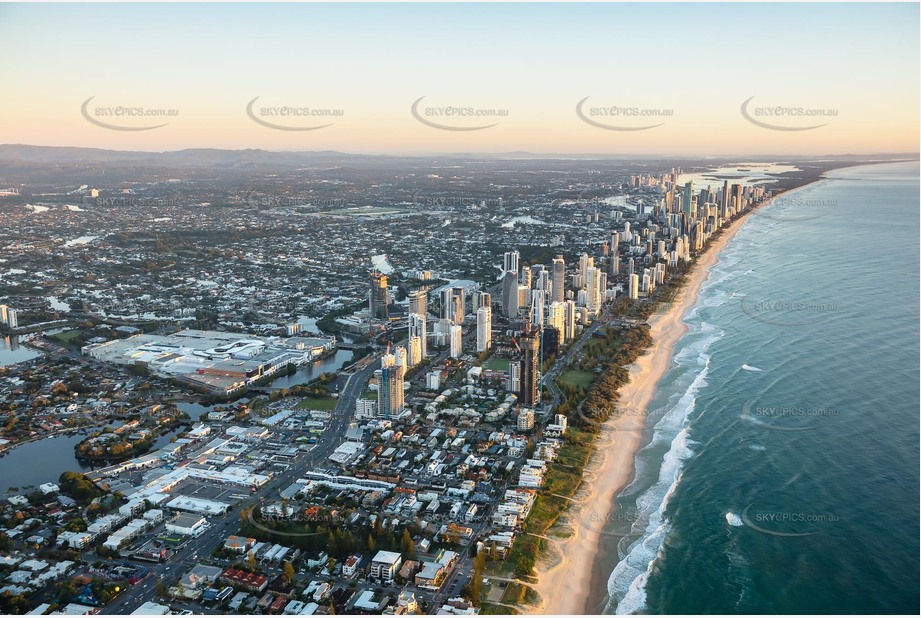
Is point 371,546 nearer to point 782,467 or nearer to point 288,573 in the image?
point 288,573

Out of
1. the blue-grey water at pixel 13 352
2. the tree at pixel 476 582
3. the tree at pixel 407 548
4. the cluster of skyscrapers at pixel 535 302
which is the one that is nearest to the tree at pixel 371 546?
the tree at pixel 407 548

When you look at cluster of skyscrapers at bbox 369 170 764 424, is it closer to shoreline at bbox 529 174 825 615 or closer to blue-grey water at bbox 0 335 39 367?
shoreline at bbox 529 174 825 615

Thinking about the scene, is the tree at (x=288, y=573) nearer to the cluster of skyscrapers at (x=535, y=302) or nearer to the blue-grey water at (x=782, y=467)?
the blue-grey water at (x=782, y=467)

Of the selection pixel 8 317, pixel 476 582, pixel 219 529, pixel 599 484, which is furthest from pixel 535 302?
pixel 8 317

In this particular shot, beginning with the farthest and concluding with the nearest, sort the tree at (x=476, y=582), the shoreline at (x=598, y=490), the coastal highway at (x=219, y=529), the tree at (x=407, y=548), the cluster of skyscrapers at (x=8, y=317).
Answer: the cluster of skyscrapers at (x=8, y=317), the tree at (x=407, y=548), the shoreline at (x=598, y=490), the coastal highway at (x=219, y=529), the tree at (x=476, y=582)

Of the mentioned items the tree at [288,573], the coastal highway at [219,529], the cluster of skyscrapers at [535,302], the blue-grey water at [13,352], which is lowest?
the blue-grey water at [13,352]

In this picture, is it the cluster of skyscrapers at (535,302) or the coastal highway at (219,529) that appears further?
the cluster of skyscrapers at (535,302)

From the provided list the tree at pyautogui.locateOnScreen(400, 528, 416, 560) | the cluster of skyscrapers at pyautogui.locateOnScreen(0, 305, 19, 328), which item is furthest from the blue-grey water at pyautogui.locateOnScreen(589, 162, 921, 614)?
the cluster of skyscrapers at pyautogui.locateOnScreen(0, 305, 19, 328)
